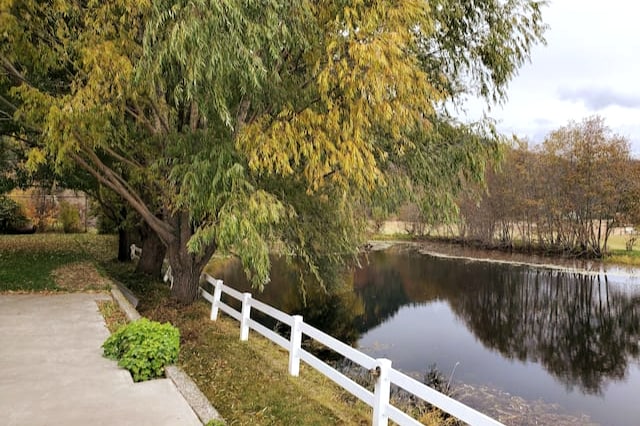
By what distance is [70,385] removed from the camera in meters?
4.61

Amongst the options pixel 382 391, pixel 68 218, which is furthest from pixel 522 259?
pixel 382 391

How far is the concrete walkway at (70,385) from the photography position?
397cm

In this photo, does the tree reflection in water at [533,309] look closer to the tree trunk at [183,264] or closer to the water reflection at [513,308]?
the water reflection at [513,308]

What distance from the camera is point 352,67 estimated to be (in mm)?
5707

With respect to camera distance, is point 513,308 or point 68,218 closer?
point 513,308

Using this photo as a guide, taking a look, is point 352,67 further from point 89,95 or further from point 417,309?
point 417,309

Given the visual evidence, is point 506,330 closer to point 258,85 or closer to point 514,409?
point 514,409

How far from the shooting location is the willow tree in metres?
5.39

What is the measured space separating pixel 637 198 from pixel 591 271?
6407 millimetres

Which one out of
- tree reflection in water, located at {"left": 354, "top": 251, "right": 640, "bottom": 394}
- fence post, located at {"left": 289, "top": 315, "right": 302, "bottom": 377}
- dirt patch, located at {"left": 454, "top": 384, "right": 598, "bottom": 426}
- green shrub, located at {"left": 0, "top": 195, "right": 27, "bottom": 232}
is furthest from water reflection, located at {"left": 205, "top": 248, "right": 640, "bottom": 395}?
green shrub, located at {"left": 0, "top": 195, "right": 27, "bottom": 232}

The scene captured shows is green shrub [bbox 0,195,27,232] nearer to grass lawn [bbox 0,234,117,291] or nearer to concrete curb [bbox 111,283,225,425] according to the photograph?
grass lawn [bbox 0,234,117,291]

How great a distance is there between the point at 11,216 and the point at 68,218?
3.21 m

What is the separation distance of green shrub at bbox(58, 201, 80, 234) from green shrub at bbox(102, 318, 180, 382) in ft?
74.9

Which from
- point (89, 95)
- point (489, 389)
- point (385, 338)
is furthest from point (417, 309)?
point (89, 95)
